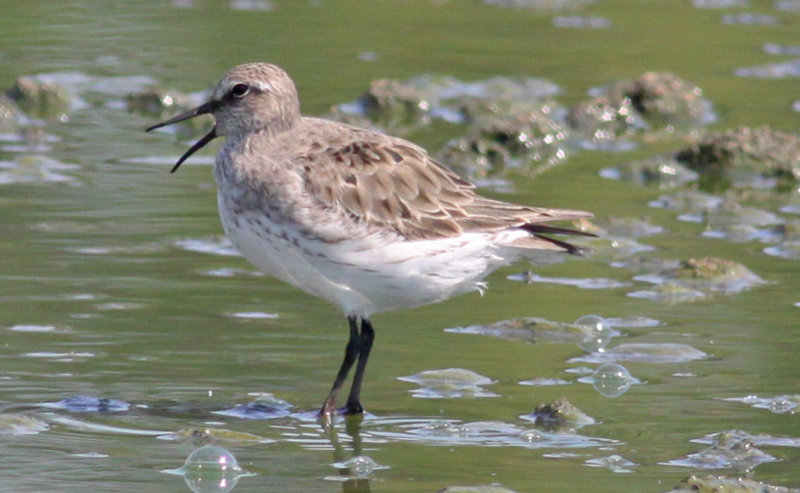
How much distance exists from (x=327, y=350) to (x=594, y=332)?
1434 mm

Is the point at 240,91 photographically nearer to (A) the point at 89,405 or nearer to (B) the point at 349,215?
(B) the point at 349,215

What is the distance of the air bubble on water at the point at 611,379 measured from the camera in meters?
7.52

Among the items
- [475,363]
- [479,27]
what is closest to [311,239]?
[475,363]

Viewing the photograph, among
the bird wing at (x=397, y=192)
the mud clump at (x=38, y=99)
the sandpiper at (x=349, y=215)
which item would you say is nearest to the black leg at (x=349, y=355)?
the sandpiper at (x=349, y=215)

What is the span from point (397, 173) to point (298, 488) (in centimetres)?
203

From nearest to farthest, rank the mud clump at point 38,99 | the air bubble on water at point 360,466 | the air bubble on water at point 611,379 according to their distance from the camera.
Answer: the air bubble on water at point 360,466
the air bubble on water at point 611,379
the mud clump at point 38,99

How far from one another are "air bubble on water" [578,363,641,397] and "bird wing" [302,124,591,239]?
75 centimetres

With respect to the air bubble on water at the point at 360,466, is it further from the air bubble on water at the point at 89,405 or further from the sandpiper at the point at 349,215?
the air bubble on water at the point at 89,405

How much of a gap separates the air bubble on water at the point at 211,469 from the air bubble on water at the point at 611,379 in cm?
209

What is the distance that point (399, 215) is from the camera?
743 centimetres

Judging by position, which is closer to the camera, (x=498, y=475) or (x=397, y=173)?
(x=498, y=475)

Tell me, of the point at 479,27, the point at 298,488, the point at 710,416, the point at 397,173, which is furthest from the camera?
the point at 479,27

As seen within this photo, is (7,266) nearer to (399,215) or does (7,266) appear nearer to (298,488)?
(399,215)

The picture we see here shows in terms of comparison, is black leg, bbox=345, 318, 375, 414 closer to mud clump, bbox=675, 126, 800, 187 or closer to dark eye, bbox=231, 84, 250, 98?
dark eye, bbox=231, 84, 250, 98
